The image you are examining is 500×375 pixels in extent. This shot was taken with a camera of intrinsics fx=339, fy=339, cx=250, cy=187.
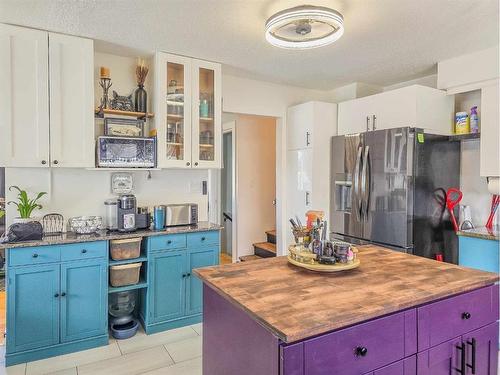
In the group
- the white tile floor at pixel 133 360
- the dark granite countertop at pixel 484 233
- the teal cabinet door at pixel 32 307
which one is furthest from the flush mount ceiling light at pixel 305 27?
the white tile floor at pixel 133 360

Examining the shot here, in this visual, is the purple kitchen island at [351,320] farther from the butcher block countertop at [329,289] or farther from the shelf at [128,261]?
the shelf at [128,261]

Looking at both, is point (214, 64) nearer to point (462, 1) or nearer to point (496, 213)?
point (462, 1)

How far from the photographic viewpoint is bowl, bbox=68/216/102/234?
287 centimetres

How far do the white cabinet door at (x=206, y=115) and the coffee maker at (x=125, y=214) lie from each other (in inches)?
28.0

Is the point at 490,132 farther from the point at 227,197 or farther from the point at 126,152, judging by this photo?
the point at 227,197

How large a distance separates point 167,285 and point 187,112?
162cm

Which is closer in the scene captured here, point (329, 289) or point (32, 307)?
point (329, 289)

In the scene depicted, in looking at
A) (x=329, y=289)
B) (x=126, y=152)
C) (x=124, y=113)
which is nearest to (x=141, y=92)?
(x=124, y=113)

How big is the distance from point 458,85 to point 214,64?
236 cm

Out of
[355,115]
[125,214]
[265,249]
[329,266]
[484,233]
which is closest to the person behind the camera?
[329,266]

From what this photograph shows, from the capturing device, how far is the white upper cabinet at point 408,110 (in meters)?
3.28

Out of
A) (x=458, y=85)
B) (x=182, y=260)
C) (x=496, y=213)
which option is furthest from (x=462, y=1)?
(x=182, y=260)

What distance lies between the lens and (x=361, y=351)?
128 centimetres

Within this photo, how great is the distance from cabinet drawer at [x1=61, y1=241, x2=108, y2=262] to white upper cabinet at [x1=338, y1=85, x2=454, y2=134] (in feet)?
9.46
